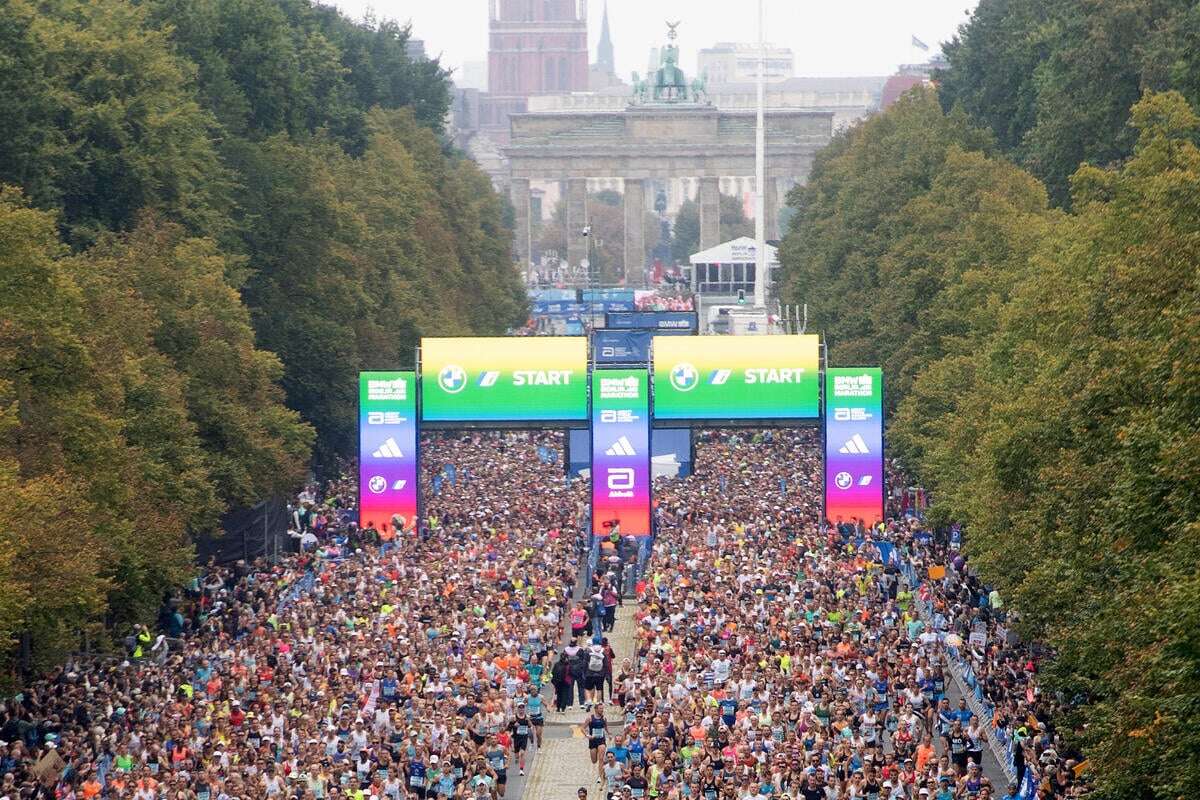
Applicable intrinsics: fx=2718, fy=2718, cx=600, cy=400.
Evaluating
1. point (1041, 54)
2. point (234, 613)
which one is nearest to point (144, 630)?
point (234, 613)

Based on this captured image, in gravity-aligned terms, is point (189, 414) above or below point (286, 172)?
below

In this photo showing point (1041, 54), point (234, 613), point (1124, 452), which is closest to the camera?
point (1124, 452)

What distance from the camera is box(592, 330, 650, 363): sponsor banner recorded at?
94688 mm

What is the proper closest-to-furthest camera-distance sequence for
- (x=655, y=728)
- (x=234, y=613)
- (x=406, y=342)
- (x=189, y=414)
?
(x=655, y=728), (x=234, y=613), (x=189, y=414), (x=406, y=342)

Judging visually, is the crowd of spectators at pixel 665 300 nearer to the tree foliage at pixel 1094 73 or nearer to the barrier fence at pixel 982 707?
the tree foliage at pixel 1094 73

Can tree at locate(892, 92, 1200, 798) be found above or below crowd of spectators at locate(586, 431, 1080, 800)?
above

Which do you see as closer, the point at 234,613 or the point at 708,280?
the point at 234,613

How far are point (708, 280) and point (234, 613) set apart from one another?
386 ft

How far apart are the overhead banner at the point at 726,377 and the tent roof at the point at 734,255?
313 ft

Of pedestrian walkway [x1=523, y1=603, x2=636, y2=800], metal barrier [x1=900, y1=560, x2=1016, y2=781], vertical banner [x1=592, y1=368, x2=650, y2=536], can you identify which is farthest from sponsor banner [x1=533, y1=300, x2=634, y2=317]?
pedestrian walkway [x1=523, y1=603, x2=636, y2=800]

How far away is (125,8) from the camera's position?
81.9 metres

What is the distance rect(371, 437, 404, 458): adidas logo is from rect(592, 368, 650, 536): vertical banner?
530 cm

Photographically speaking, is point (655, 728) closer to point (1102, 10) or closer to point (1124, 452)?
point (1124, 452)

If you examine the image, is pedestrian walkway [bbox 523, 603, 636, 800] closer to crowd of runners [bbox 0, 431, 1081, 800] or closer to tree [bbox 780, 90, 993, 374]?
crowd of runners [bbox 0, 431, 1081, 800]
